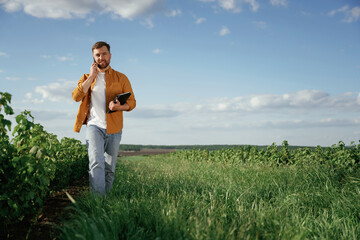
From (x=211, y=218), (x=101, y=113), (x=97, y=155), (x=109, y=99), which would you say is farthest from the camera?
(x=109, y=99)

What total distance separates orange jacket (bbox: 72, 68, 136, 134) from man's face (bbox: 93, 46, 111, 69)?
164 millimetres

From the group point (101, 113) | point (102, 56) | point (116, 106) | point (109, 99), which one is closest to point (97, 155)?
point (101, 113)

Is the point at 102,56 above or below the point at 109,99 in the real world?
above

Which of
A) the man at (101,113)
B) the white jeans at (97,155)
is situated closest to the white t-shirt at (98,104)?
the man at (101,113)

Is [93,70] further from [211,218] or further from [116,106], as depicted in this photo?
[211,218]

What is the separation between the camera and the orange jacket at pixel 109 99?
15.0 feet

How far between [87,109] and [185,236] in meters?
2.86

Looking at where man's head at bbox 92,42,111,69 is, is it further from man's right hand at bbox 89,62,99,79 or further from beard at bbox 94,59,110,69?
man's right hand at bbox 89,62,99,79

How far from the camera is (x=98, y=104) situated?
4.69 meters

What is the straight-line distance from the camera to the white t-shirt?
458cm

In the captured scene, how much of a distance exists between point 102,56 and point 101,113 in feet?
3.02

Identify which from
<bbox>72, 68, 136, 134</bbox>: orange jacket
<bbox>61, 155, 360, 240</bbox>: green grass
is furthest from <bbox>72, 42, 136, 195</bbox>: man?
<bbox>61, 155, 360, 240</bbox>: green grass

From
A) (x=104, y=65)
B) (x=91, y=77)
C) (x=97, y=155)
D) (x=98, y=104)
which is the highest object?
(x=104, y=65)

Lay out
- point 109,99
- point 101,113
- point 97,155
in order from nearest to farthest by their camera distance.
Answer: point 97,155 < point 101,113 < point 109,99
